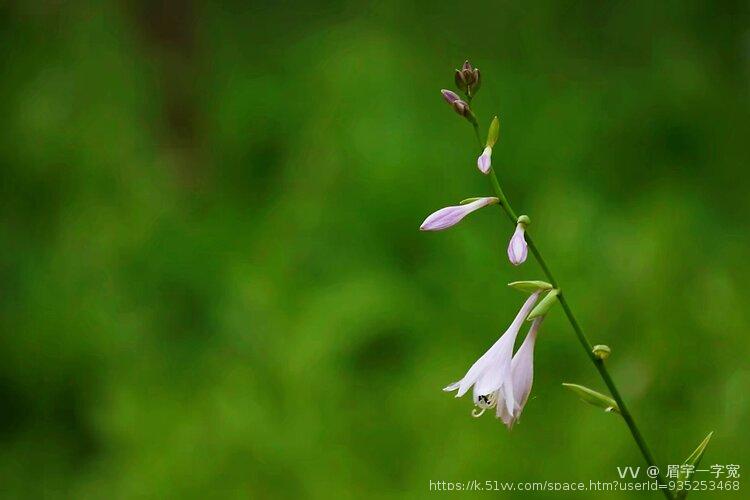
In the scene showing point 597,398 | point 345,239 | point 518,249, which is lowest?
point 345,239

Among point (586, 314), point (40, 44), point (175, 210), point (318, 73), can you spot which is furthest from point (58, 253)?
point (586, 314)

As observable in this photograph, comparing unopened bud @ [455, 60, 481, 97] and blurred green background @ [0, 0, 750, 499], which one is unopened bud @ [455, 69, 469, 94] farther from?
blurred green background @ [0, 0, 750, 499]

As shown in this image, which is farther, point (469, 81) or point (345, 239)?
point (345, 239)

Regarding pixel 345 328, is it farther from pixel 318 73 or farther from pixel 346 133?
pixel 318 73

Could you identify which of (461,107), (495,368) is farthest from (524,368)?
(461,107)

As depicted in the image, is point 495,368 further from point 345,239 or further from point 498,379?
point 345,239

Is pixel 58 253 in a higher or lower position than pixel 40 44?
lower

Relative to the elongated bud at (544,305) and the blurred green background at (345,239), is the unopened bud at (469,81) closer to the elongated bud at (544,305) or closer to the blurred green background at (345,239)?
the elongated bud at (544,305)
